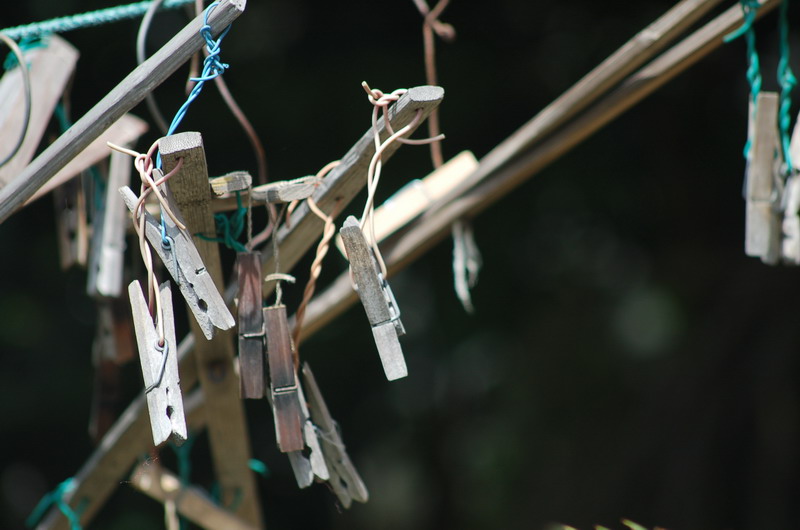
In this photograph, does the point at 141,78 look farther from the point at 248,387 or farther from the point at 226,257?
the point at 226,257

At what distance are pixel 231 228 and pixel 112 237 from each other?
1.28 feet

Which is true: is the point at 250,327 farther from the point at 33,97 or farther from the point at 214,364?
the point at 33,97

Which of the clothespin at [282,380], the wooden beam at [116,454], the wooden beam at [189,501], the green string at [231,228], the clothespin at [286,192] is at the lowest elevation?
the wooden beam at [189,501]

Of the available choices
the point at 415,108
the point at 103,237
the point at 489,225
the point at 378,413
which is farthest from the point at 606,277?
the point at 415,108

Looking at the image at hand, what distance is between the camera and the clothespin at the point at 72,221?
126 centimetres

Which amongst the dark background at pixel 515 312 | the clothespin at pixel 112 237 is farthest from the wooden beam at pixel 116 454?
the dark background at pixel 515 312

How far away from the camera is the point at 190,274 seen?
687 mm

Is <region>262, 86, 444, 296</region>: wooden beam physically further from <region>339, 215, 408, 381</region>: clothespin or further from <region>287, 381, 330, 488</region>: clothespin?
<region>287, 381, 330, 488</region>: clothespin

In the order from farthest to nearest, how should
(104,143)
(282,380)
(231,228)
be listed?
1. (104,143)
2. (231,228)
3. (282,380)

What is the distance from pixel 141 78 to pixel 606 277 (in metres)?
2.60

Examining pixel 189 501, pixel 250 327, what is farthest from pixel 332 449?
pixel 189 501

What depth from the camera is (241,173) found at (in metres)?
0.78

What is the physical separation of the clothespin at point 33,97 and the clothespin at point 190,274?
463 mm

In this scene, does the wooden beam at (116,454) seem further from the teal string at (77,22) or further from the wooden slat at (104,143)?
the teal string at (77,22)
